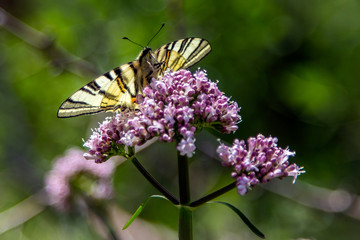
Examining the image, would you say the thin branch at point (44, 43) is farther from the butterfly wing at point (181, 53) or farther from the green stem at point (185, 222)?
the green stem at point (185, 222)

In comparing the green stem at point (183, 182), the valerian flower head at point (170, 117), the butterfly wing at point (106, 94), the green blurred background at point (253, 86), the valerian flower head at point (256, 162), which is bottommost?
the green blurred background at point (253, 86)

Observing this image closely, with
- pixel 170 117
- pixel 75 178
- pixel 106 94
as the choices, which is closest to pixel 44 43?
pixel 75 178

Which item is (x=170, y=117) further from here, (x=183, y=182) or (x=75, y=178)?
(x=75, y=178)

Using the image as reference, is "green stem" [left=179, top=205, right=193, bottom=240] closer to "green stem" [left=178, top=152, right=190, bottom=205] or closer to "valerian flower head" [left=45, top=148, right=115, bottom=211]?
"green stem" [left=178, top=152, right=190, bottom=205]

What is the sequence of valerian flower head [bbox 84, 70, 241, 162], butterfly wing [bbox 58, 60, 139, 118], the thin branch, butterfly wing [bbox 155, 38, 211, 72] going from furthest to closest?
the thin branch
butterfly wing [bbox 155, 38, 211, 72]
butterfly wing [bbox 58, 60, 139, 118]
valerian flower head [bbox 84, 70, 241, 162]

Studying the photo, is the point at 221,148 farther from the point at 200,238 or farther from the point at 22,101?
the point at 22,101

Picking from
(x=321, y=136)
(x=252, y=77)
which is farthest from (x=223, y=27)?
(x=321, y=136)

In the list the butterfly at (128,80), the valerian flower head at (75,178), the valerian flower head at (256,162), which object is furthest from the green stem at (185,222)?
the valerian flower head at (75,178)

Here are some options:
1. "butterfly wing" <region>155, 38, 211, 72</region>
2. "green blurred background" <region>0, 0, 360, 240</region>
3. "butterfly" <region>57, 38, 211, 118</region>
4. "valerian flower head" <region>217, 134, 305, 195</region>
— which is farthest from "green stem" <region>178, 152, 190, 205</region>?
"green blurred background" <region>0, 0, 360, 240</region>
